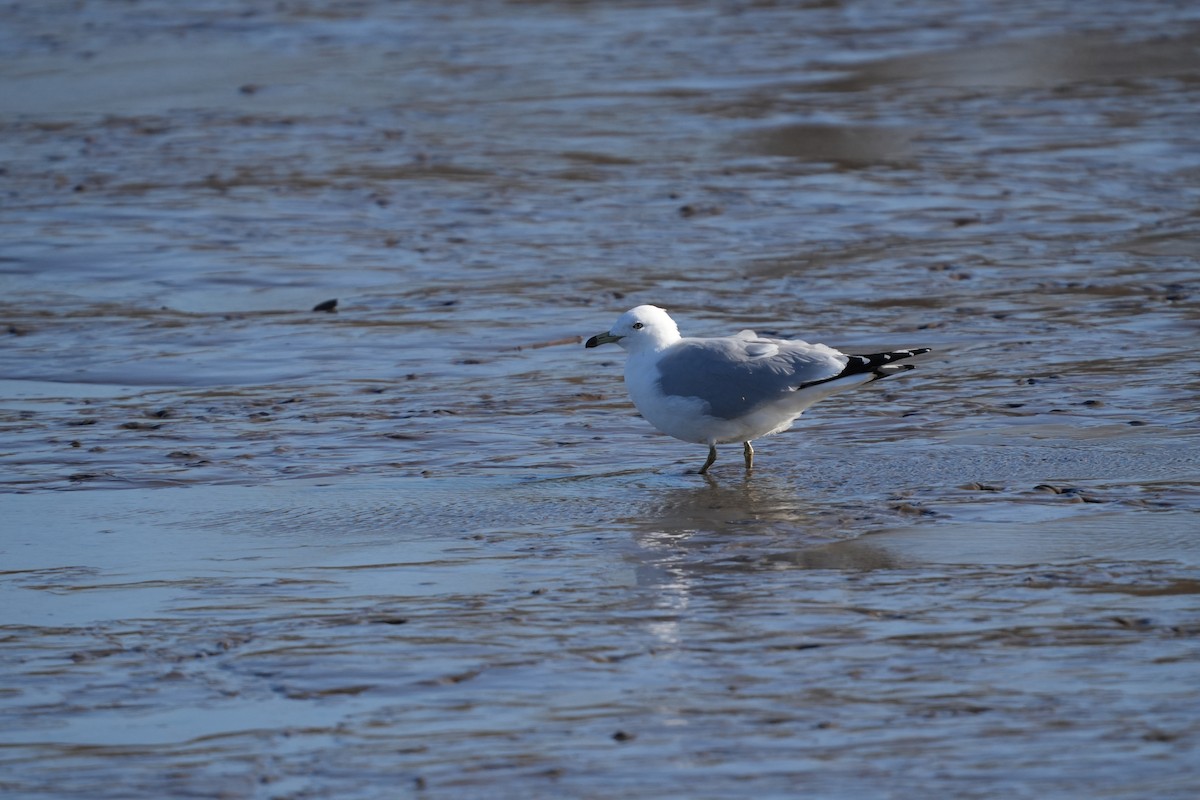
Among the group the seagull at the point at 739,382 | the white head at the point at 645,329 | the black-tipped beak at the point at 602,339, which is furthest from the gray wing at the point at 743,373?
the black-tipped beak at the point at 602,339

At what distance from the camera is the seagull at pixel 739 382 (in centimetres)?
670

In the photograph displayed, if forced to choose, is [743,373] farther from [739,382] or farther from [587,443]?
[587,443]

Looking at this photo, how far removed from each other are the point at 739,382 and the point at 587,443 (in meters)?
0.86

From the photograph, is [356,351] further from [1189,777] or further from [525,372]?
[1189,777]

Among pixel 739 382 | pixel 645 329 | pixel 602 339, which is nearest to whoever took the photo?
pixel 739 382

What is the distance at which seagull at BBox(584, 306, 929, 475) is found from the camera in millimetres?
6699

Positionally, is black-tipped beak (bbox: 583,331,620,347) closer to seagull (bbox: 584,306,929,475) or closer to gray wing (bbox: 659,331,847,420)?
seagull (bbox: 584,306,929,475)

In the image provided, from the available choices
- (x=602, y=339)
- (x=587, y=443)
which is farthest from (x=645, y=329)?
(x=587, y=443)

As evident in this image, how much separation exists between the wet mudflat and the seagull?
227mm

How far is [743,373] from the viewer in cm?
672

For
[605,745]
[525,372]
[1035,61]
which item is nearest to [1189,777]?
[605,745]

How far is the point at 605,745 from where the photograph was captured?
14.0ft

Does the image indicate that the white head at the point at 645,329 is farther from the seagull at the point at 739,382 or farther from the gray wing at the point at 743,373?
the gray wing at the point at 743,373

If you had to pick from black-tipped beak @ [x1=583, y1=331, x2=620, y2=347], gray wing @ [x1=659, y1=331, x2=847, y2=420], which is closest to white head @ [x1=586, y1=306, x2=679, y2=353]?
black-tipped beak @ [x1=583, y1=331, x2=620, y2=347]
